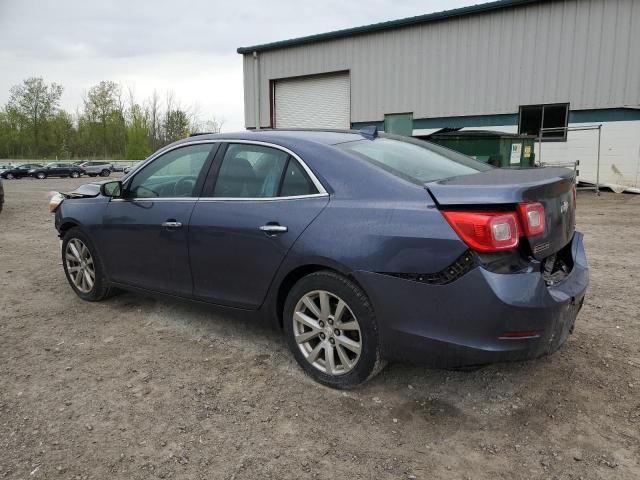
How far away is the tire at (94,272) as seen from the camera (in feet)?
14.7

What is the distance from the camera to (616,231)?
27.7ft

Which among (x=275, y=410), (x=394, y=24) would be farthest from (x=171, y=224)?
(x=394, y=24)

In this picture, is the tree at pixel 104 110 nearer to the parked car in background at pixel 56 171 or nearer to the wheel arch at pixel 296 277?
the parked car in background at pixel 56 171

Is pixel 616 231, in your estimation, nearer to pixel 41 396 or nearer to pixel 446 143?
pixel 446 143

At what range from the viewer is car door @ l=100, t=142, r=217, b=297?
3.70 meters

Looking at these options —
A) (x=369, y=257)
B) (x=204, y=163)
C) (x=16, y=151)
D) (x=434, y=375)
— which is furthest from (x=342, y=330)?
(x=16, y=151)

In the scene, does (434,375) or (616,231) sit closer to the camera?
(434,375)

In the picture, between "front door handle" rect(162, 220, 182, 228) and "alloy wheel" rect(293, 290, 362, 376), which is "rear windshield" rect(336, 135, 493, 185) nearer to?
"alloy wheel" rect(293, 290, 362, 376)

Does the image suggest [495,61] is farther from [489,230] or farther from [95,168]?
[95,168]

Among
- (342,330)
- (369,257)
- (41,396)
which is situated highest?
(369,257)

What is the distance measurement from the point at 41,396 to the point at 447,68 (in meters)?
16.9

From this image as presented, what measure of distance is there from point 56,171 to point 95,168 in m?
3.72

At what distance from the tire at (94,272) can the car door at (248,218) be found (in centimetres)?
136

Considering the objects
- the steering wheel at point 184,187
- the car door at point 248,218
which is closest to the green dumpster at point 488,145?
the steering wheel at point 184,187
